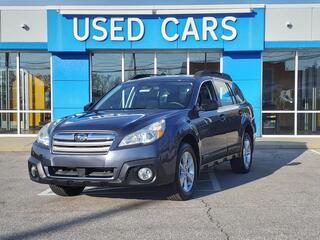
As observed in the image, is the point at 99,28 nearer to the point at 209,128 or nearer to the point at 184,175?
the point at 209,128

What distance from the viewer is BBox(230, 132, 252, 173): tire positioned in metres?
10.0

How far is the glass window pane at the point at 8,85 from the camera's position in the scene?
1889cm

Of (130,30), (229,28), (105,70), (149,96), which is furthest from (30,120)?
(149,96)

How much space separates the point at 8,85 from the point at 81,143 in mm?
13058

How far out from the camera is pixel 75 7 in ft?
57.0

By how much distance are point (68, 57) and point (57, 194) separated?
10.5m

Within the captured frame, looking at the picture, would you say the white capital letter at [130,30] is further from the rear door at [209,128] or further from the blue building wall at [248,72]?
the rear door at [209,128]

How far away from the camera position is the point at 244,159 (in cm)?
1014

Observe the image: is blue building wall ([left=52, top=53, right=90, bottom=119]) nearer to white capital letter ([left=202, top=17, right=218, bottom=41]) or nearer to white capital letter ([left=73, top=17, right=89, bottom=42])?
white capital letter ([left=73, top=17, right=89, bottom=42])

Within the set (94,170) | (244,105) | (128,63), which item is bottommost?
(94,170)

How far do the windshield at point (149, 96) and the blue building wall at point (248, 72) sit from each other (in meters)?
9.41

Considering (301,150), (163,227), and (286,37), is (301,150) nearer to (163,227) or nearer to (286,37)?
(286,37)

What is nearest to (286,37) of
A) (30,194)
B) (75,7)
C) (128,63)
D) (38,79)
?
(128,63)

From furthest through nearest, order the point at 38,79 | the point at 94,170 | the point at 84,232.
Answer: the point at 38,79 < the point at 94,170 < the point at 84,232
